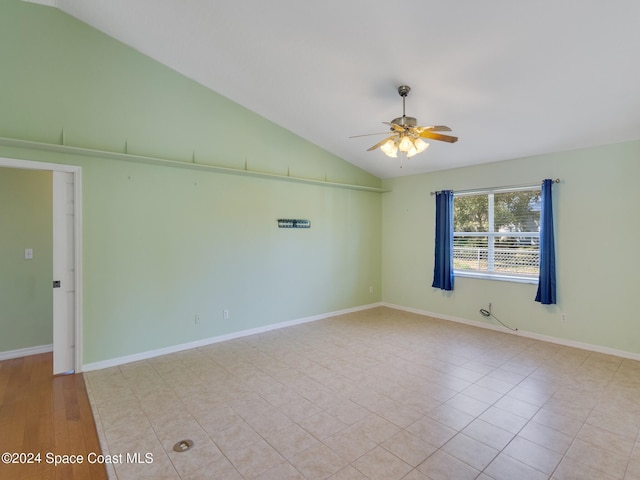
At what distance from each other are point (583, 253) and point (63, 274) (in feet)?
20.8

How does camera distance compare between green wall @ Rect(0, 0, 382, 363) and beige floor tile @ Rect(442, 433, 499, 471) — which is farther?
green wall @ Rect(0, 0, 382, 363)

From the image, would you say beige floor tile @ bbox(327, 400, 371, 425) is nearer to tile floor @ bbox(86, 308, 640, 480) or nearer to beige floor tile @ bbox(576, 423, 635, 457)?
tile floor @ bbox(86, 308, 640, 480)

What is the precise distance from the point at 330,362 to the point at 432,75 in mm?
3353

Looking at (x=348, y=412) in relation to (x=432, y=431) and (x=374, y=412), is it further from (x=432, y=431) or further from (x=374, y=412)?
(x=432, y=431)

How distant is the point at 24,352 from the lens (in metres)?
4.12

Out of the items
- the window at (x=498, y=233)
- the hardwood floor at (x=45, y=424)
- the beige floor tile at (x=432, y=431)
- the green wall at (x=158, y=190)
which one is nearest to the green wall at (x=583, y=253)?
the window at (x=498, y=233)

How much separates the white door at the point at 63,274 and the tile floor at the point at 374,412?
15.5 inches

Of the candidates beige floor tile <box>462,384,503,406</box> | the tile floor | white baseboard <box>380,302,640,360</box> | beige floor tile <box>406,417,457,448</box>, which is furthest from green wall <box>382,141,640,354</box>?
beige floor tile <box>406,417,457,448</box>

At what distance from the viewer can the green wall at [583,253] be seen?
402cm

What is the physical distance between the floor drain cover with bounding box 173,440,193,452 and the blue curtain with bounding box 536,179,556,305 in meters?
4.65

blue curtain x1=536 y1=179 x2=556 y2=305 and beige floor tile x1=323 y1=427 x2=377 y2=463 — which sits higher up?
blue curtain x1=536 y1=179 x2=556 y2=305

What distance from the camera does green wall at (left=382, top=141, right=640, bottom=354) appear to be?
402 cm

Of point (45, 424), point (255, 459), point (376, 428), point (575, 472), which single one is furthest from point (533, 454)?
point (45, 424)

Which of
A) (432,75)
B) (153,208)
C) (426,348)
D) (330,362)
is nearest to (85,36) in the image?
(153,208)
